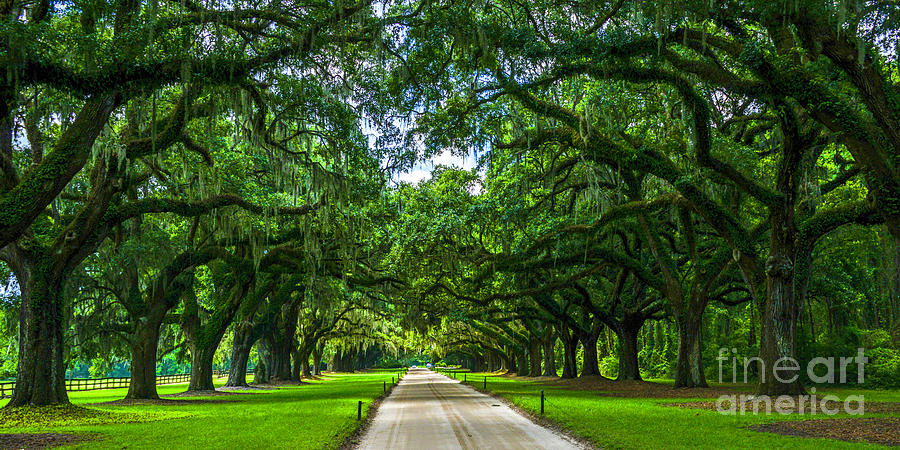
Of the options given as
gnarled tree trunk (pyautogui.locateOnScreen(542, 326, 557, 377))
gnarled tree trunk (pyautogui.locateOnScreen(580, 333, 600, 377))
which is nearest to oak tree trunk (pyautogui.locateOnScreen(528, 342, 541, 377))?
gnarled tree trunk (pyautogui.locateOnScreen(542, 326, 557, 377))

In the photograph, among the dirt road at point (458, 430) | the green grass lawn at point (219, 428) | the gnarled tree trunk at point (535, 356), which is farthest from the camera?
the gnarled tree trunk at point (535, 356)

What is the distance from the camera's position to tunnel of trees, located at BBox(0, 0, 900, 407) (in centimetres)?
1199

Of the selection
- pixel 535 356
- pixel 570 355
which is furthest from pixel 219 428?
pixel 535 356

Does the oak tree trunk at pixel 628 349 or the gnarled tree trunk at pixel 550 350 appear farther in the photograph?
the gnarled tree trunk at pixel 550 350

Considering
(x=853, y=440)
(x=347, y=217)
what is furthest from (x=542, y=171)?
(x=853, y=440)

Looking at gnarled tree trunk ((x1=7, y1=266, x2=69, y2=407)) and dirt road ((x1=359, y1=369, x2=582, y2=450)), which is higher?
gnarled tree trunk ((x1=7, y1=266, x2=69, y2=407))

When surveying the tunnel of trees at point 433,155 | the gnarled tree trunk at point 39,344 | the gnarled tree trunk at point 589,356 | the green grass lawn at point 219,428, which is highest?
the tunnel of trees at point 433,155

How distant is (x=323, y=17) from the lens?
12.9 meters

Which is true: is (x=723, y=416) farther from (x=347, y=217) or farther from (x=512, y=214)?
(x=347, y=217)

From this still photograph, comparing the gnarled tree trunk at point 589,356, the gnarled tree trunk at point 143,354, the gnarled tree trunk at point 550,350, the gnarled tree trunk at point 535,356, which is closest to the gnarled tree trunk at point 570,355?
the gnarled tree trunk at point 589,356

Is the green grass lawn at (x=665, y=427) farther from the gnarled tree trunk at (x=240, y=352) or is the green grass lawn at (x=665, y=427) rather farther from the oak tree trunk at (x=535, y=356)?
the oak tree trunk at (x=535, y=356)

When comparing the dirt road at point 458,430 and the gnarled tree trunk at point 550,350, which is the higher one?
the dirt road at point 458,430

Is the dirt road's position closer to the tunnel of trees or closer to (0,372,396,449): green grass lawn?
(0,372,396,449): green grass lawn

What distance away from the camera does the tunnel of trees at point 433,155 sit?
472 inches
